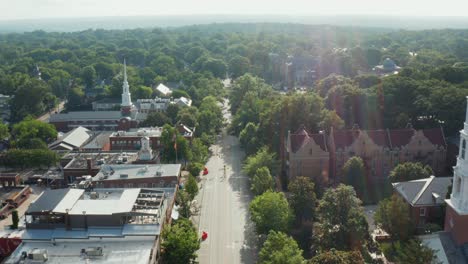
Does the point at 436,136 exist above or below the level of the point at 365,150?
above

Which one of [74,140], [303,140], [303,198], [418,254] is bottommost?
[74,140]

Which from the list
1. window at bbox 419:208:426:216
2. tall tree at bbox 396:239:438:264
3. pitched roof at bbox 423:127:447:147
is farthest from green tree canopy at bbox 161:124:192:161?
tall tree at bbox 396:239:438:264

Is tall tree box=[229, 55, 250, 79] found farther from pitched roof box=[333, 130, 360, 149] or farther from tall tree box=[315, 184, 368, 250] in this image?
tall tree box=[315, 184, 368, 250]

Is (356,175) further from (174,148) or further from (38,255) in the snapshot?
(38,255)

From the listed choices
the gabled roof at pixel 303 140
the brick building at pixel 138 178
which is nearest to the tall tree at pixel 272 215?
the brick building at pixel 138 178

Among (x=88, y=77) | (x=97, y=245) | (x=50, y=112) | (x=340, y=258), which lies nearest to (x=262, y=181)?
(x=97, y=245)

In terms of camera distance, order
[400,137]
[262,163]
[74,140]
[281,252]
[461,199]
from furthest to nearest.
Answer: [74,140] → [400,137] → [262,163] → [461,199] → [281,252]
